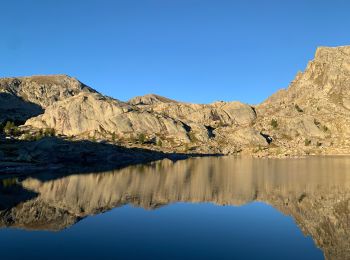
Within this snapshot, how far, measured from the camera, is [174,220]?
66812 millimetres

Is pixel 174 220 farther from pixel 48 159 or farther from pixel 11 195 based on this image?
pixel 48 159

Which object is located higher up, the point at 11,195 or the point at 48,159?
the point at 48,159

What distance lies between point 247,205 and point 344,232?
29.4 m

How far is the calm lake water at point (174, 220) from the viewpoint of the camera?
4638 cm

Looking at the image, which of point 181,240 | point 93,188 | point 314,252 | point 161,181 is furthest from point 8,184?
point 314,252

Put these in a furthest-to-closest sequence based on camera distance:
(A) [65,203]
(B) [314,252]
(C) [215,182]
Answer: (C) [215,182] < (A) [65,203] < (B) [314,252]

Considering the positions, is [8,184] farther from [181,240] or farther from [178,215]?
[181,240]

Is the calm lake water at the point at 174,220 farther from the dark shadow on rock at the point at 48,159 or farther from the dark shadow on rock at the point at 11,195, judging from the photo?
the dark shadow on rock at the point at 48,159

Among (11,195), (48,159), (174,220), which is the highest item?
(48,159)

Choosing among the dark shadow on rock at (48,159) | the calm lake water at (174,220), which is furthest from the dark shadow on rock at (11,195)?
the dark shadow on rock at (48,159)

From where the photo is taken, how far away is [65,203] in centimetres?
8150

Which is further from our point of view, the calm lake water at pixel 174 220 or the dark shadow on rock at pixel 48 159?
the dark shadow on rock at pixel 48 159

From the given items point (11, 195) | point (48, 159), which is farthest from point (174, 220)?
point (48, 159)

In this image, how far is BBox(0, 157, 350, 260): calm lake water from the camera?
4638 centimetres
